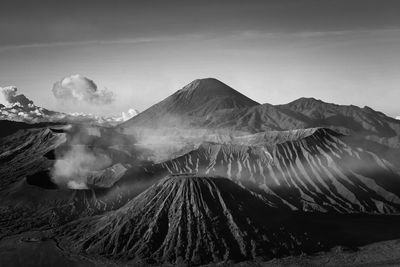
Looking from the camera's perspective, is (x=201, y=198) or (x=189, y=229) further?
(x=201, y=198)

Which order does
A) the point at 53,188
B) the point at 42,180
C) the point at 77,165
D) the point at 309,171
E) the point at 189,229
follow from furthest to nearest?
the point at 77,165 < the point at 309,171 < the point at 42,180 < the point at 53,188 < the point at 189,229

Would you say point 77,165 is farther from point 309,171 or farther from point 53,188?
point 309,171

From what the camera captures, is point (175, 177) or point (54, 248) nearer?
point (54, 248)

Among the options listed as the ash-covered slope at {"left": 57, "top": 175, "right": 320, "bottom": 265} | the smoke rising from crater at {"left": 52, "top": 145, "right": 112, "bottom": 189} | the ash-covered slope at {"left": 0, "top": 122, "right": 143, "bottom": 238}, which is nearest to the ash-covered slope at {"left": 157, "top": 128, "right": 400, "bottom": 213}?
the ash-covered slope at {"left": 0, "top": 122, "right": 143, "bottom": 238}

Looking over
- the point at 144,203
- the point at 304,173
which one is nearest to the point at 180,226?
the point at 144,203

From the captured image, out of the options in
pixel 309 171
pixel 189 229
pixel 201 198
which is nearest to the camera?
pixel 189 229

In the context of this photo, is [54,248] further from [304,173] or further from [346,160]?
[346,160]

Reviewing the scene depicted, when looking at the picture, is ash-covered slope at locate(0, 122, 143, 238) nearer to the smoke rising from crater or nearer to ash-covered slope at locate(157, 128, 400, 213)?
the smoke rising from crater

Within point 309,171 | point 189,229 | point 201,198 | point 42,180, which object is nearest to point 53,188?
point 42,180
